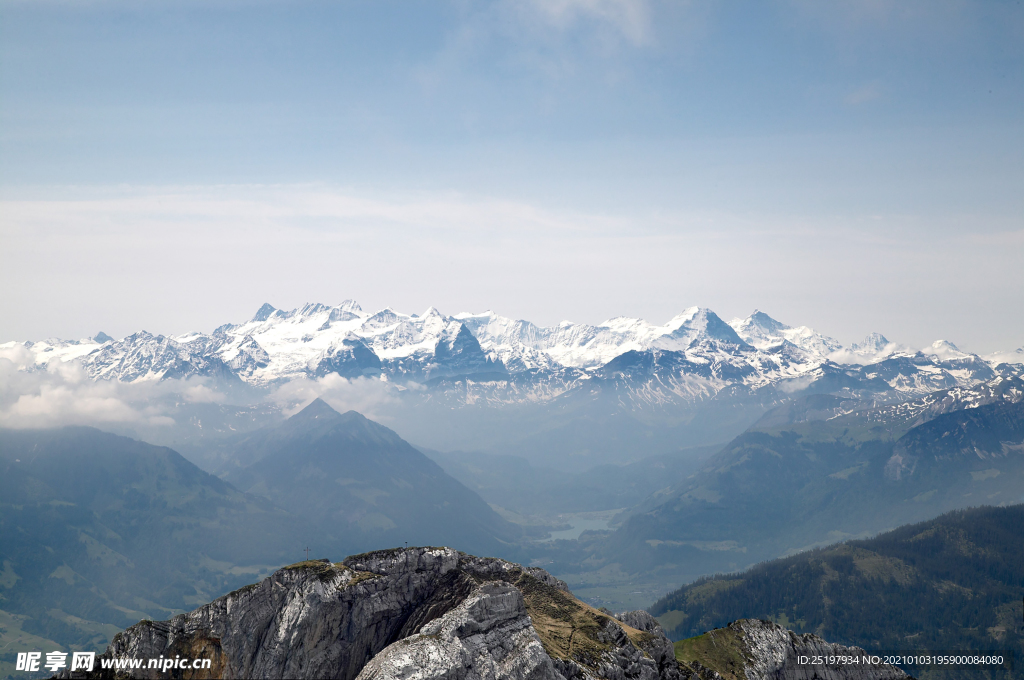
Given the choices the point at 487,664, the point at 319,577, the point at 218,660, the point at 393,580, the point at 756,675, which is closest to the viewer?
the point at 487,664

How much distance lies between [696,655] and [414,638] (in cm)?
6585

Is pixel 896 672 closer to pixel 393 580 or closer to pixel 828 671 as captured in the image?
pixel 828 671

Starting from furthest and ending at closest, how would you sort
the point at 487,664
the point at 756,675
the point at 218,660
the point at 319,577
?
1. the point at 756,675
2. the point at 319,577
3. the point at 218,660
4. the point at 487,664

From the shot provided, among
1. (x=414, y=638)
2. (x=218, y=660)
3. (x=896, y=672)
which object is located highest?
(x=414, y=638)

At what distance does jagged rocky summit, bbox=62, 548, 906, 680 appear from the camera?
71500 millimetres

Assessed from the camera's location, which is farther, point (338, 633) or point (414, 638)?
point (338, 633)

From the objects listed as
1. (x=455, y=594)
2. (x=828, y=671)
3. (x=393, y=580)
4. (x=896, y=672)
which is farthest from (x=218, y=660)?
(x=896, y=672)

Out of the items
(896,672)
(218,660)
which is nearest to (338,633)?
(218,660)

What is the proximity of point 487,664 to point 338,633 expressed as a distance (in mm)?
20427

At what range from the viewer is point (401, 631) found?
83.4 metres

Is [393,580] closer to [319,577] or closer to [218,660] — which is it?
[319,577]

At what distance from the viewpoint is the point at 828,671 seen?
116 m

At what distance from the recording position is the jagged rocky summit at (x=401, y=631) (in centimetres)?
7150

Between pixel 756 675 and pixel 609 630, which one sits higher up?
pixel 609 630
